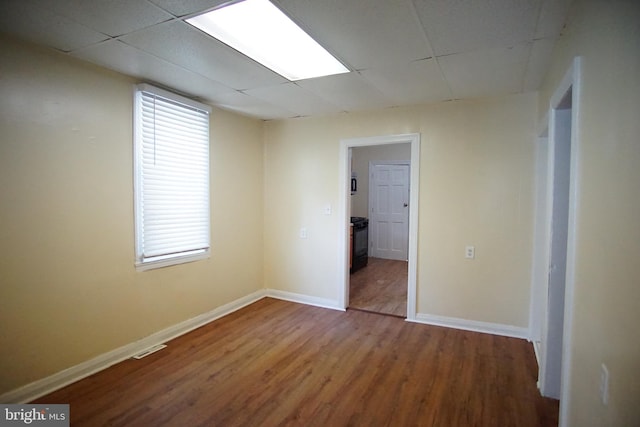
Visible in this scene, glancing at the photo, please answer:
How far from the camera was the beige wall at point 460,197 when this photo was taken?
3178 millimetres

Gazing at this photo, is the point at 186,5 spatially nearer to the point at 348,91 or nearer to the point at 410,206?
the point at 348,91

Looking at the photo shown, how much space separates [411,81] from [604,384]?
243 cm

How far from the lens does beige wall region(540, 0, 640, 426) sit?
3.14ft

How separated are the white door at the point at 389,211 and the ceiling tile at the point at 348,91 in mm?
3667

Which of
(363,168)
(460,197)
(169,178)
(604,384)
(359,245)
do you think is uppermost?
(363,168)

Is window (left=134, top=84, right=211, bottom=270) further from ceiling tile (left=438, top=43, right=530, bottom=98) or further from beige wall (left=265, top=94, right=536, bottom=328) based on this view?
ceiling tile (left=438, top=43, right=530, bottom=98)

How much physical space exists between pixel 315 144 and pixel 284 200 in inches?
33.8

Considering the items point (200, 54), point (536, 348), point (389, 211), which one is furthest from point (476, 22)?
point (389, 211)

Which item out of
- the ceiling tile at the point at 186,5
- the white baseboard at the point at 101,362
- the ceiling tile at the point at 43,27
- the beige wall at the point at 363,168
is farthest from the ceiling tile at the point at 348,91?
the beige wall at the point at 363,168

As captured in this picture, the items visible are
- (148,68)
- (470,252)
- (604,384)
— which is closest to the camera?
(604,384)

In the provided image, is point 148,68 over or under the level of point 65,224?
over

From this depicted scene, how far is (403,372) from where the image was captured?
8.50 feet

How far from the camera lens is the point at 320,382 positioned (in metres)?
2.45

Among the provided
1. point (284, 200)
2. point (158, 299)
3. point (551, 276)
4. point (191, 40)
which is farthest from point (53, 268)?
point (551, 276)
